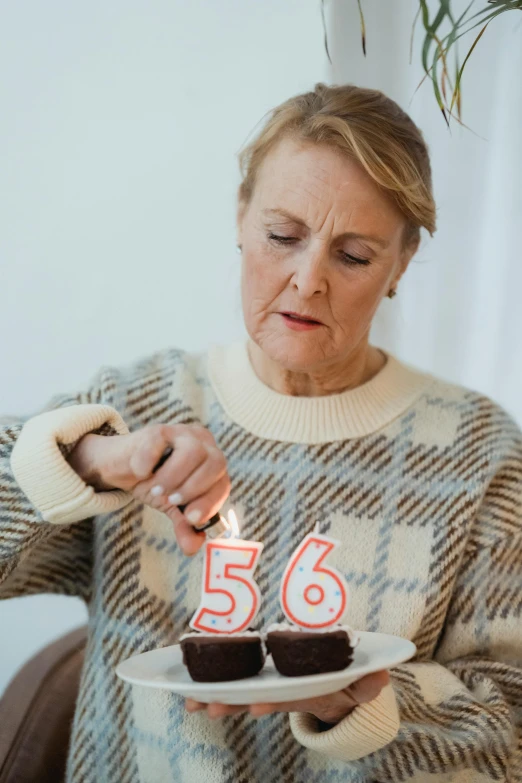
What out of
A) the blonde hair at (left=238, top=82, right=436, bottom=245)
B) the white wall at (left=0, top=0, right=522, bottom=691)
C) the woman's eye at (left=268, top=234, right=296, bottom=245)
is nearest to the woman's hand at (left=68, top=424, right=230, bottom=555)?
the woman's eye at (left=268, top=234, right=296, bottom=245)

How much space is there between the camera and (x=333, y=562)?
1360 millimetres

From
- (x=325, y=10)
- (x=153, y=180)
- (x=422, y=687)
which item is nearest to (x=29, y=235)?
(x=153, y=180)

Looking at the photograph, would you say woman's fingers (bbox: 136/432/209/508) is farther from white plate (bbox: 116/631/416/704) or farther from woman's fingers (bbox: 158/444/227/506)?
white plate (bbox: 116/631/416/704)

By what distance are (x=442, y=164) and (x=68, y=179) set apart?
94 cm

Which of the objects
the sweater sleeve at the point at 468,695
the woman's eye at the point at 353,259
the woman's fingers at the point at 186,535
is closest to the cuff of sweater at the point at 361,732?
the sweater sleeve at the point at 468,695

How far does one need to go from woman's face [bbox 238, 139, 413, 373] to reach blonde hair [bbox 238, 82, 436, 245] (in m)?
0.02

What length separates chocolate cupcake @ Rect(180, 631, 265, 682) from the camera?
34.9 inches

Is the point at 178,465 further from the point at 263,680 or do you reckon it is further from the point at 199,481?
the point at 263,680

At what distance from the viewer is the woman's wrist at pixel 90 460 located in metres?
1.09

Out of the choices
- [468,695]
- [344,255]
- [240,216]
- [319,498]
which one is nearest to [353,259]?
[344,255]

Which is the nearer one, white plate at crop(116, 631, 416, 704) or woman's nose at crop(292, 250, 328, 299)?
white plate at crop(116, 631, 416, 704)

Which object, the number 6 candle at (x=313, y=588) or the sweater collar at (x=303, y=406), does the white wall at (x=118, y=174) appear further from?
the number 6 candle at (x=313, y=588)

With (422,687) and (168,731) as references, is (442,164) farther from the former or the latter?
(168,731)

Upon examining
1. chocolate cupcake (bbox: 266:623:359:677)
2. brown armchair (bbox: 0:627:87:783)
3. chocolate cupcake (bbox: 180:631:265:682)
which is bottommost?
brown armchair (bbox: 0:627:87:783)
